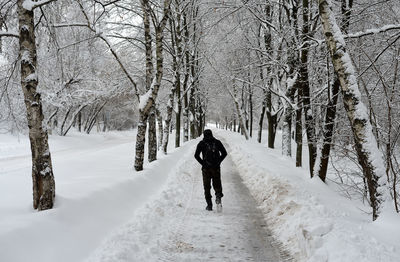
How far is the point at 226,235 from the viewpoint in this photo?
5.29m

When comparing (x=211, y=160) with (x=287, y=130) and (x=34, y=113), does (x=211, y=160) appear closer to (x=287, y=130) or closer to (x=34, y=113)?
(x=34, y=113)

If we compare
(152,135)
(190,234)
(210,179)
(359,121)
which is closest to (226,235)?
(190,234)

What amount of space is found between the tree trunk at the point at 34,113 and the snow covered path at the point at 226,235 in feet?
7.77

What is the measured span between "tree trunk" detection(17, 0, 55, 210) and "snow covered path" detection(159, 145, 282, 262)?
2.37m

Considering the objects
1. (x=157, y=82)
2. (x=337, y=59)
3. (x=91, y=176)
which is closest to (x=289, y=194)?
(x=337, y=59)

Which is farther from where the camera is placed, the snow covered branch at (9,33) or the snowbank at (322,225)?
the snow covered branch at (9,33)

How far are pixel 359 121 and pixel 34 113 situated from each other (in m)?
5.45

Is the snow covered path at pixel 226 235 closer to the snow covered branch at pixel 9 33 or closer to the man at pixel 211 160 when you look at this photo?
the man at pixel 211 160

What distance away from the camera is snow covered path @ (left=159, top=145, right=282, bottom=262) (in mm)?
4480

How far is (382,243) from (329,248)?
29.4 inches

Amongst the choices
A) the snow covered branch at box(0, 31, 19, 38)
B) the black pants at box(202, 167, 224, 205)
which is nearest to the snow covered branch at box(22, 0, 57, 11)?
the snow covered branch at box(0, 31, 19, 38)

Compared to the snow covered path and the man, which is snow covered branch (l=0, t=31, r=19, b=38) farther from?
the snow covered path

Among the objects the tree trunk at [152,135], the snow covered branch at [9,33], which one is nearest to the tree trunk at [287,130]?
the tree trunk at [152,135]

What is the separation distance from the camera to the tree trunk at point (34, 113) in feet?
15.1
